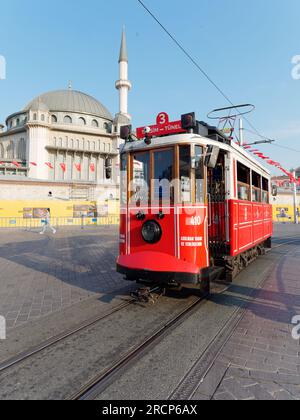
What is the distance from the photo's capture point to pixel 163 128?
5344mm

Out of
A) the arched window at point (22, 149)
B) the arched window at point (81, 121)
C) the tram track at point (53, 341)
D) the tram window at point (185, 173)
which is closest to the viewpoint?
the tram track at point (53, 341)

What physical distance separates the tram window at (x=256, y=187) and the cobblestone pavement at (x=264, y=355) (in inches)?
134

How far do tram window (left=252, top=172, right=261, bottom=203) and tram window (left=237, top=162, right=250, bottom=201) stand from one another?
69 cm

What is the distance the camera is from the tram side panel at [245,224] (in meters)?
5.81

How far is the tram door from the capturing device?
5900mm

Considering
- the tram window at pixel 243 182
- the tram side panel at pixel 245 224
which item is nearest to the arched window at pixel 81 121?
the tram side panel at pixel 245 224

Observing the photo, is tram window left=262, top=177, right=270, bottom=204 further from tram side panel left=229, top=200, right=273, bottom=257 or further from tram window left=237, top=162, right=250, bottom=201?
tram window left=237, top=162, right=250, bottom=201

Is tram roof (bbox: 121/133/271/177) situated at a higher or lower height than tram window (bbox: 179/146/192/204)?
higher

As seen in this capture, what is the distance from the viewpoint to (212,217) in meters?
6.06

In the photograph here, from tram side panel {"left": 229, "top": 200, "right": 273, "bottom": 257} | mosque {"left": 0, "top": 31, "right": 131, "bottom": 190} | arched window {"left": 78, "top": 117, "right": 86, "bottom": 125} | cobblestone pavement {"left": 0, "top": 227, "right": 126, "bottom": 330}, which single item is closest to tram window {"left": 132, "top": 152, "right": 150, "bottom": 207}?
tram side panel {"left": 229, "top": 200, "right": 273, "bottom": 257}

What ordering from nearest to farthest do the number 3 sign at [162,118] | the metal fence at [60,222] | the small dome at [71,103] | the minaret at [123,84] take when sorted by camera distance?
the number 3 sign at [162,118]
the metal fence at [60,222]
the minaret at [123,84]
the small dome at [71,103]

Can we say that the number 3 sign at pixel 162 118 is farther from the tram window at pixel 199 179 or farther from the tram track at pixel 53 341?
the tram track at pixel 53 341
